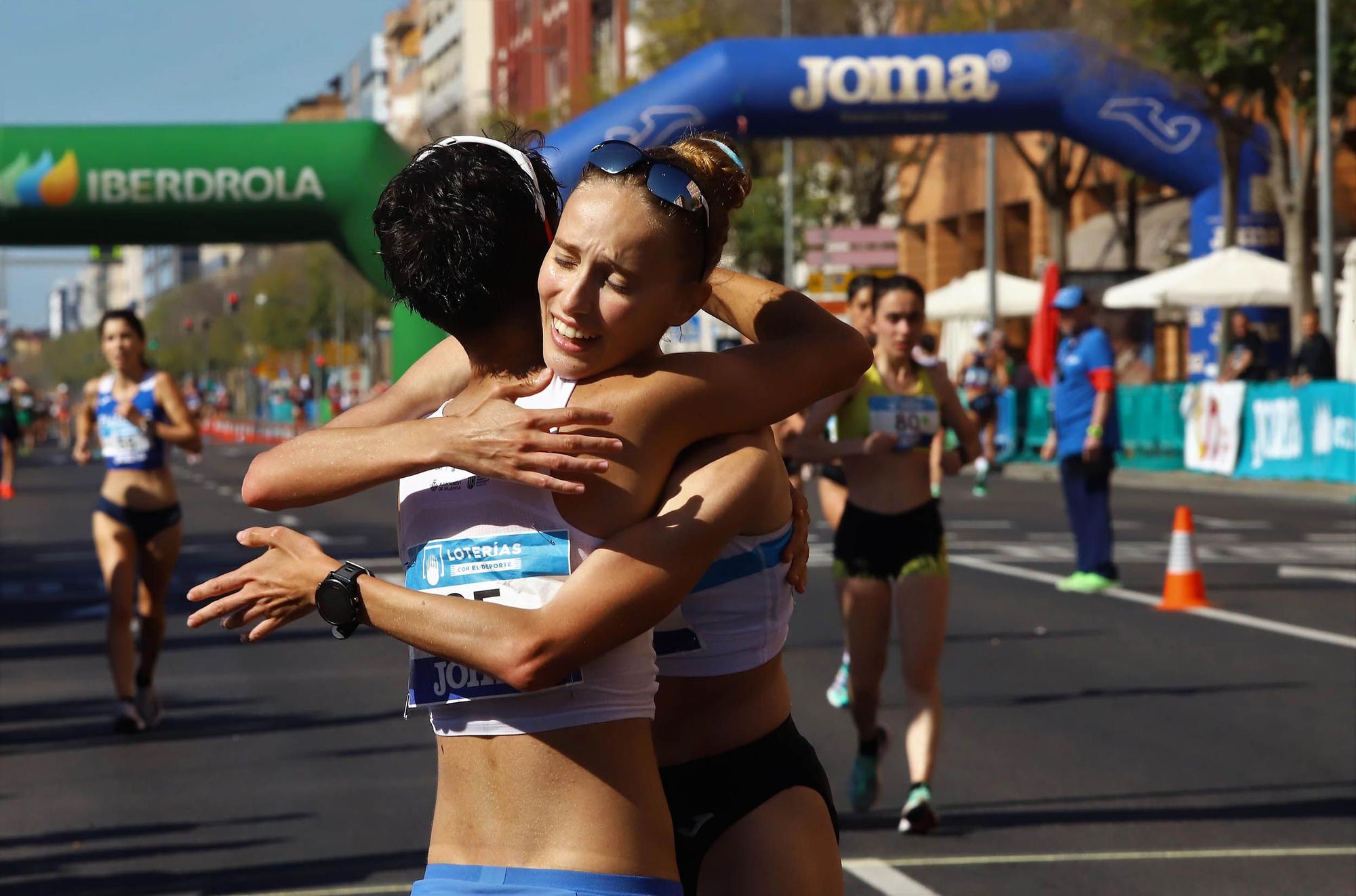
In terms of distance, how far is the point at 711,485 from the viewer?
3111mm

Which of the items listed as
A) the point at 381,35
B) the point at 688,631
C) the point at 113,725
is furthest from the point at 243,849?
the point at 381,35

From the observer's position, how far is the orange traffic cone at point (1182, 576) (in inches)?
569

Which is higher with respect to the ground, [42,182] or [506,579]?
[42,182]

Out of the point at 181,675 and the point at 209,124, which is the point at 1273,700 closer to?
the point at 181,675

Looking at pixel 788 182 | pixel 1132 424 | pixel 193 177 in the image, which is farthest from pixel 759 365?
pixel 788 182

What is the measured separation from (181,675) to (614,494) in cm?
975

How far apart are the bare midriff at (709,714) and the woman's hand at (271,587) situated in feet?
2.17

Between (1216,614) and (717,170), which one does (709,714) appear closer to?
(717,170)

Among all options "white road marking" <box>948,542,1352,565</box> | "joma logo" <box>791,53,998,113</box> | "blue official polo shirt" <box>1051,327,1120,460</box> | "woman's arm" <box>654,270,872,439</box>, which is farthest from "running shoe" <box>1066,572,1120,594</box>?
"woman's arm" <box>654,270,872,439</box>

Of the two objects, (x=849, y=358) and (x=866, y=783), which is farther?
(x=866, y=783)

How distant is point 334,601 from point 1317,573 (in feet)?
46.8

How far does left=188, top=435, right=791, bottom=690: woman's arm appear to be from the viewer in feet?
9.79

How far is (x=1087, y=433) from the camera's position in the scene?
1559 centimetres

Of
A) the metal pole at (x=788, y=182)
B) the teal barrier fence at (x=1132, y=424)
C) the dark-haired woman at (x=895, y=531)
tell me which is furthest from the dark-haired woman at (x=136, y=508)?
the metal pole at (x=788, y=182)
